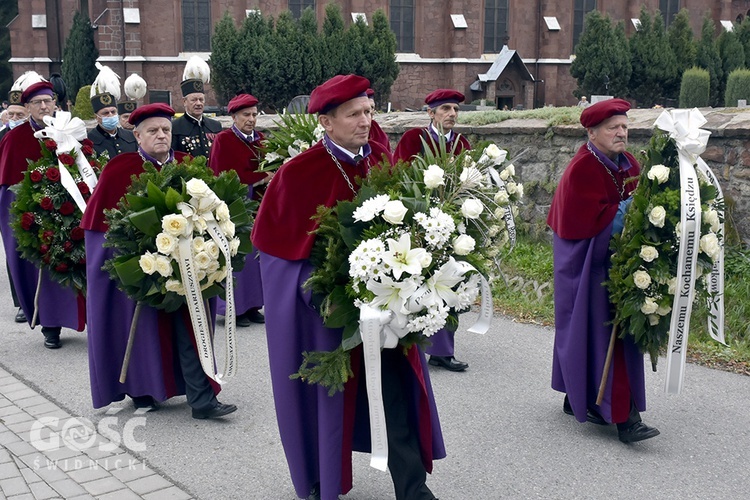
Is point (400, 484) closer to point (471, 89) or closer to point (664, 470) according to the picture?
point (664, 470)

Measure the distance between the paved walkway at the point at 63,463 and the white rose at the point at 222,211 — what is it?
4.94 feet

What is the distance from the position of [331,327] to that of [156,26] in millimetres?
37628

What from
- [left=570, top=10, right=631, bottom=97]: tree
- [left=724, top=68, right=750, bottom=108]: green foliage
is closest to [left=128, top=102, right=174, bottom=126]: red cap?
[left=724, top=68, right=750, bottom=108]: green foliage

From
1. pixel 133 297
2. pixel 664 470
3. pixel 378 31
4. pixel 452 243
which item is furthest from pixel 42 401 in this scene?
pixel 378 31

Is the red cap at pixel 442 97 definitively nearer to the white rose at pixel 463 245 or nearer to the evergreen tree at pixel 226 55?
the white rose at pixel 463 245

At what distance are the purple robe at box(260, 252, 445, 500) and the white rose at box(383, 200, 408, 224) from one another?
566 mm

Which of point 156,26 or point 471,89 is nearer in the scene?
point 156,26

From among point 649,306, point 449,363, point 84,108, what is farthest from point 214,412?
point 84,108

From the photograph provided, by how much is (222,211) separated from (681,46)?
1451 inches

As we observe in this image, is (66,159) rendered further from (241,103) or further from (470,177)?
(470,177)

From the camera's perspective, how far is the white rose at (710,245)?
203 inches

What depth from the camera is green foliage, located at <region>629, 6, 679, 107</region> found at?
38219 millimetres

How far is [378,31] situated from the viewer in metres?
37.8

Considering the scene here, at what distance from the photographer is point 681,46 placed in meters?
38.7
